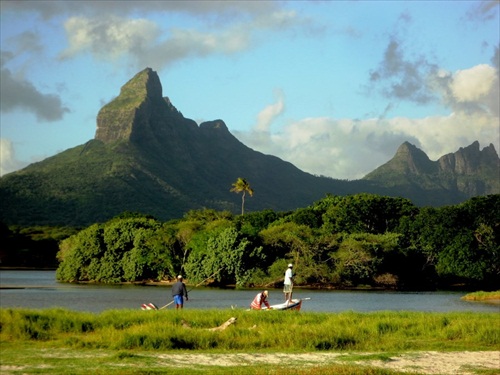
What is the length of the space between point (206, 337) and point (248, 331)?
5.70ft

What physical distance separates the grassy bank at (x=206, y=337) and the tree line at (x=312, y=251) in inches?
1737

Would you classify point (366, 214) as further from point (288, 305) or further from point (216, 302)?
point (288, 305)

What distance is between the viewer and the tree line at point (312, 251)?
236 feet

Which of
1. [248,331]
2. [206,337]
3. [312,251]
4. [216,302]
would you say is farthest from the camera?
[312,251]

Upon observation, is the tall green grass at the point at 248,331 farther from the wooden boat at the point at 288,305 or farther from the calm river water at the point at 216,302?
the calm river water at the point at 216,302

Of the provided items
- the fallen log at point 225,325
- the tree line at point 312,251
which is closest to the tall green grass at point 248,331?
the fallen log at point 225,325

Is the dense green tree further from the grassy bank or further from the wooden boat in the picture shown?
the grassy bank

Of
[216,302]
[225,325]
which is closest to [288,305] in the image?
[225,325]

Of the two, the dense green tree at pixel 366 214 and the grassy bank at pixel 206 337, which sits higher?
the dense green tree at pixel 366 214

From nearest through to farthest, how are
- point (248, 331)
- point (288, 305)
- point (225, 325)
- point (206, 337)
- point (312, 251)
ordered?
point (206, 337)
point (248, 331)
point (225, 325)
point (288, 305)
point (312, 251)

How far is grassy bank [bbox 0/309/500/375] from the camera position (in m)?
17.7


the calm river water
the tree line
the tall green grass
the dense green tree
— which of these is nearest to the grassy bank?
the tall green grass

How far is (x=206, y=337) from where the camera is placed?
71.4ft

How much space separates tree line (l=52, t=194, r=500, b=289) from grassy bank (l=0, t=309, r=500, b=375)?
4413 centimetres
